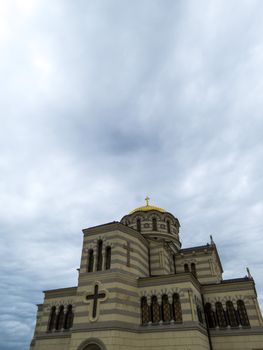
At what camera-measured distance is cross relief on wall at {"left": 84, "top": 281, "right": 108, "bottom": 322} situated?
19.5 metres

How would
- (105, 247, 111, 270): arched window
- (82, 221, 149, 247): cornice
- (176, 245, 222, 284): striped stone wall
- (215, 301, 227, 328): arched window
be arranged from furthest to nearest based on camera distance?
(176, 245, 222, 284): striped stone wall < (82, 221, 149, 247): cornice < (215, 301, 227, 328): arched window < (105, 247, 111, 270): arched window

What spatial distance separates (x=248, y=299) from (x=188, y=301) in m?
6.00

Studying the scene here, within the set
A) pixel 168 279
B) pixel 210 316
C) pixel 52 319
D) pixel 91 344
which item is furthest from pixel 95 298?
pixel 210 316

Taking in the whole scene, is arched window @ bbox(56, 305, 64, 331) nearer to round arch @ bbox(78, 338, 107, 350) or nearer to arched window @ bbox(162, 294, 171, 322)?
round arch @ bbox(78, 338, 107, 350)

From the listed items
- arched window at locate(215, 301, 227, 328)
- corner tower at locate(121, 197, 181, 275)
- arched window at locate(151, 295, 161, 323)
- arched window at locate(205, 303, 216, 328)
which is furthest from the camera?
corner tower at locate(121, 197, 181, 275)

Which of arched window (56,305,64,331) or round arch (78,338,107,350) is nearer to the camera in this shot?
round arch (78,338,107,350)

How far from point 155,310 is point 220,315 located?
6.10 meters

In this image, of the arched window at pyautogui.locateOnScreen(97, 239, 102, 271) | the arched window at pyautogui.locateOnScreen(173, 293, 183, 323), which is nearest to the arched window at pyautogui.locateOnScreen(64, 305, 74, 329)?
the arched window at pyautogui.locateOnScreen(97, 239, 102, 271)

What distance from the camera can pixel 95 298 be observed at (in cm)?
2020

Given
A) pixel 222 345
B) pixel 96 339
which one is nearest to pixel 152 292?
pixel 96 339

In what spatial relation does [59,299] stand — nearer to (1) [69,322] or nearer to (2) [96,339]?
(1) [69,322]

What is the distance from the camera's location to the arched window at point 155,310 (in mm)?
19819

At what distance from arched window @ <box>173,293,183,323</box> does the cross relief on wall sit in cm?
529

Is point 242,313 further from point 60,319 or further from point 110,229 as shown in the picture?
point 60,319
